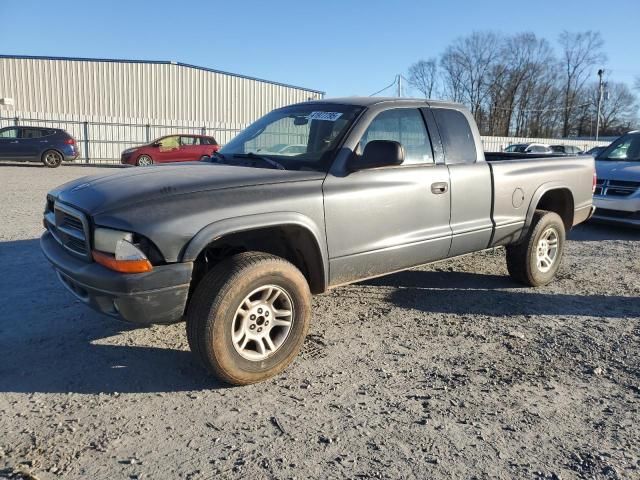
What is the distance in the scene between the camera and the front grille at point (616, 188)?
337 inches

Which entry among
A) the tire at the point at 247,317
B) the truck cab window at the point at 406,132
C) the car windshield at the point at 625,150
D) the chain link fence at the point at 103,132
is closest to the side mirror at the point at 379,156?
the truck cab window at the point at 406,132

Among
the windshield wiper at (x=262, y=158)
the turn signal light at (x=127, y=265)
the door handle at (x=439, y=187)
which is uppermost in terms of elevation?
the windshield wiper at (x=262, y=158)

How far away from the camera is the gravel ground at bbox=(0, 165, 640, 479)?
8.19 feet

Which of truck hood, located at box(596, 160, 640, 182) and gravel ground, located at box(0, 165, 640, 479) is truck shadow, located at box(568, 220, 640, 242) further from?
gravel ground, located at box(0, 165, 640, 479)

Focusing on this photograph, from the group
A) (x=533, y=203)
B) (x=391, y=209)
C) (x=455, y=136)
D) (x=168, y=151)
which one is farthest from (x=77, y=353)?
(x=168, y=151)

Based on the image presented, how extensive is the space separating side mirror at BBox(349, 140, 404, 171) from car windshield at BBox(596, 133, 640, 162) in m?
7.89

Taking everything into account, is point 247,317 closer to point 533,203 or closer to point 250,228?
point 250,228

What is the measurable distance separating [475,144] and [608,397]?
2.49m

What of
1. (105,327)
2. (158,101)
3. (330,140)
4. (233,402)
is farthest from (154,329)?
(158,101)

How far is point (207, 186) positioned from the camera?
3131mm

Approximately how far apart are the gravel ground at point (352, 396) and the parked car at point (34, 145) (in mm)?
18161

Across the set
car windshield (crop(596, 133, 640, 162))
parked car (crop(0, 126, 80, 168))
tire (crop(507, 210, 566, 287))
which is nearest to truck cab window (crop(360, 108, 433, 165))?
tire (crop(507, 210, 566, 287))

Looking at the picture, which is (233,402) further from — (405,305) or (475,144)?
(475,144)

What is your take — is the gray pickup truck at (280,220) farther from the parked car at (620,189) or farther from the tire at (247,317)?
the parked car at (620,189)
